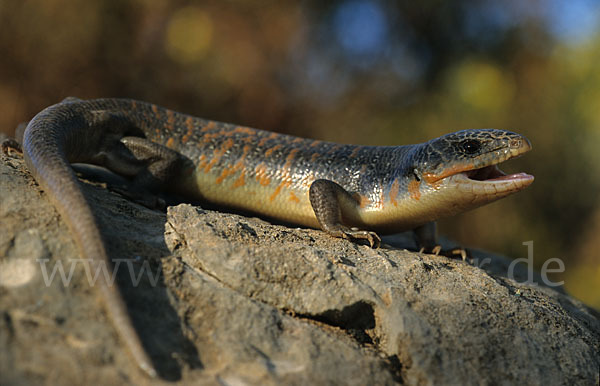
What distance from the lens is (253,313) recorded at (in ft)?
11.4

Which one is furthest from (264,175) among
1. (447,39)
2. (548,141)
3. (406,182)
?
(447,39)

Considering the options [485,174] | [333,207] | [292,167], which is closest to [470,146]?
[485,174]

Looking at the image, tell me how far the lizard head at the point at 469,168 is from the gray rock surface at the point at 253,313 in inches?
32.1

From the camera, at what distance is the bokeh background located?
10.9m

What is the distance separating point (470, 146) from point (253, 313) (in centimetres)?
286

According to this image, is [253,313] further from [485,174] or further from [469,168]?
[485,174]

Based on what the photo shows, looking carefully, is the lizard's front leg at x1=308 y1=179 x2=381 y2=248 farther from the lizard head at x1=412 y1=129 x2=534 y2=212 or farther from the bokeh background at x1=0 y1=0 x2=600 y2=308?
the bokeh background at x1=0 y1=0 x2=600 y2=308

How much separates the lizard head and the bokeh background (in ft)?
24.1

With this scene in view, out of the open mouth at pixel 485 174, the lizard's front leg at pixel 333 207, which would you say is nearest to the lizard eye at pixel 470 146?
the open mouth at pixel 485 174

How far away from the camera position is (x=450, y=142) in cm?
523

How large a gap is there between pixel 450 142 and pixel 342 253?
5.56ft

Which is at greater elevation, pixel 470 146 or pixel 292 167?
pixel 470 146

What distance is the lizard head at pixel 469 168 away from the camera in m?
4.91

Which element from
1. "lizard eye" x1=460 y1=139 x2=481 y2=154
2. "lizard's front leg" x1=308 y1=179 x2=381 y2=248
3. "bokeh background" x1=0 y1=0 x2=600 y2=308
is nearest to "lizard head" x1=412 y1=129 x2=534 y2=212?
"lizard eye" x1=460 y1=139 x2=481 y2=154
